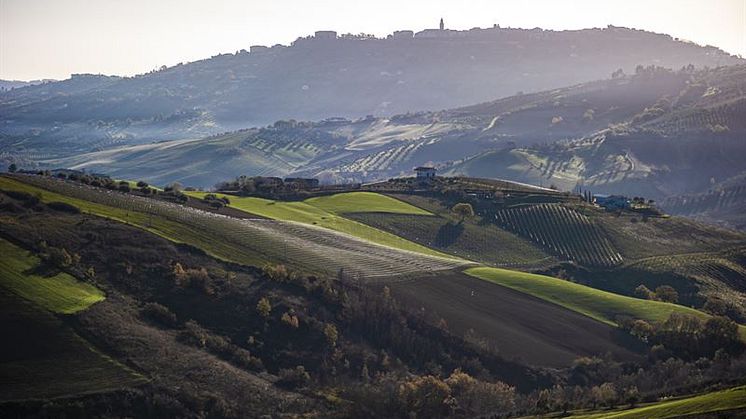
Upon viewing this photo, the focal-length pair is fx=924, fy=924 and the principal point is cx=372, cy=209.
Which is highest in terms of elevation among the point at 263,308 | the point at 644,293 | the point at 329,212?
the point at 329,212

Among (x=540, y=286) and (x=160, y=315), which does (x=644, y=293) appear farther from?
(x=160, y=315)

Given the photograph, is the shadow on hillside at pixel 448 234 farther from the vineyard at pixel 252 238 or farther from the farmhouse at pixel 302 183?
the farmhouse at pixel 302 183

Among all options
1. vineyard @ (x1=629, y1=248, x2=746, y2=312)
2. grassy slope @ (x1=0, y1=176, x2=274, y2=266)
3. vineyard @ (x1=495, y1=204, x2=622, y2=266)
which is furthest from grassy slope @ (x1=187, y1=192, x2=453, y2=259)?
vineyard @ (x1=629, y1=248, x2=746, y2=312)

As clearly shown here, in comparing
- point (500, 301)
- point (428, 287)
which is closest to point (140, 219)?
point (428, 287)

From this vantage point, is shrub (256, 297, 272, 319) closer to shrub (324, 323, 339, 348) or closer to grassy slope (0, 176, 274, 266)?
shrub (324, 323, 339, 348)

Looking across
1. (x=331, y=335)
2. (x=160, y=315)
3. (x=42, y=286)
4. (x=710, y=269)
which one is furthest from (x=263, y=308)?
(x=710, y=269)
